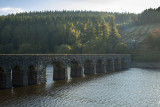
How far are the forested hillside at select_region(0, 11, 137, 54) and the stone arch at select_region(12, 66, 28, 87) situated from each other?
6720 centimetres

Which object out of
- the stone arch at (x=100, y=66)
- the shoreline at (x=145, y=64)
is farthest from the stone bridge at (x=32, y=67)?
the shoreline at (x=145, y=64)

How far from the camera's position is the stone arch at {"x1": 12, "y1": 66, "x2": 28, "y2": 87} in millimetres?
40625

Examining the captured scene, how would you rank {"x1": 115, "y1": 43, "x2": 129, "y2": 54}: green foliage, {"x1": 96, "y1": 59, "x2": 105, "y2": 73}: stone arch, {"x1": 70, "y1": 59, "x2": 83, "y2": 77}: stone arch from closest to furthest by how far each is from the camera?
{"x1": 70, "y1": 59, "x2": 83, "y2": 77}: stone arch → {"x1": 96, "y1": 59, "x2": 105, "y2": 73}: stone arch → {"x1": 115, "y1": 43, "x2": 129, "y2": 54}: green foliage

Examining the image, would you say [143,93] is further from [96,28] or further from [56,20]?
[56,20]

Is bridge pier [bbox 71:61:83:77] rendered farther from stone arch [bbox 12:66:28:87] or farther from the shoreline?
the shoreline

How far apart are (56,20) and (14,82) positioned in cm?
12879

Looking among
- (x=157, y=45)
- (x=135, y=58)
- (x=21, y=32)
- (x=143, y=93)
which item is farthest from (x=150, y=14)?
(x=143, y=93)

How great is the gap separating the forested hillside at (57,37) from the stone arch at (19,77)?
2646 inches

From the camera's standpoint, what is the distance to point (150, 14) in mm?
179500

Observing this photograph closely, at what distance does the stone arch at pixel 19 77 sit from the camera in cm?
4062

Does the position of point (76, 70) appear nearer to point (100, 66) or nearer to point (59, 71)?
point (59, 71)

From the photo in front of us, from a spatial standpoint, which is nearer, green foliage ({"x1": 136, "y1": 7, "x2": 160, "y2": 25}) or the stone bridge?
the stone bridge

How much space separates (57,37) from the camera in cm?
13738

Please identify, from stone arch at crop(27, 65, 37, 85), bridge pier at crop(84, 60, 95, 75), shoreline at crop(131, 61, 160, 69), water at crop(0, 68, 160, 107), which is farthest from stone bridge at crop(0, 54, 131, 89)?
shoreline at crop(131, 61, 160, 69)
